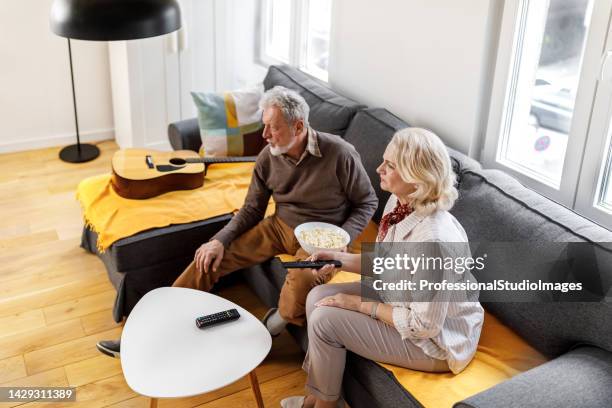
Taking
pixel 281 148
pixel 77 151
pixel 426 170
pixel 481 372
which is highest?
pixel 426 170

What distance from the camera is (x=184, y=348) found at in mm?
2010

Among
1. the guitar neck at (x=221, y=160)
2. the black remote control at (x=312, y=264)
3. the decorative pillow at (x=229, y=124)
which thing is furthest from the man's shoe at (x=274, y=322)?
the decorative pillow at (x=229, y=124)

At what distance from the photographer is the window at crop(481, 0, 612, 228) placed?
87.7 inches

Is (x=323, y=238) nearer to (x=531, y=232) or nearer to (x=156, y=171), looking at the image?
(x=531, y=232)

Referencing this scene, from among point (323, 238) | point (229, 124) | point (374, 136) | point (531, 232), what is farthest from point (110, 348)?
point (531, 232)

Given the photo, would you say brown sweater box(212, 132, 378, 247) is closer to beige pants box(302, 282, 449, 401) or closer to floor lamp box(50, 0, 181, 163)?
beige pants box(302, 282, 449, 401)

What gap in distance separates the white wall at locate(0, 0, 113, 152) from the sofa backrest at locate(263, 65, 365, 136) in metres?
1.59

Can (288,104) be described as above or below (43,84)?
Answer: above

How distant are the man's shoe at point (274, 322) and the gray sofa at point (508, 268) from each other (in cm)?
6

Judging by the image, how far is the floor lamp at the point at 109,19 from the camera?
1862 millimetres

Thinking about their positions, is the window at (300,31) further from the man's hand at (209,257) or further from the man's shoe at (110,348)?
the man's shoe at (110,348)

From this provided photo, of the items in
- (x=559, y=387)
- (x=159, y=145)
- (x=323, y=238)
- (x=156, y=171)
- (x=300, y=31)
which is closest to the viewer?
(x=559, y=387)

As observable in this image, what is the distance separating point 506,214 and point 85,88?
10.9 feet

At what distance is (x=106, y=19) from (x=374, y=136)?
1.30m
